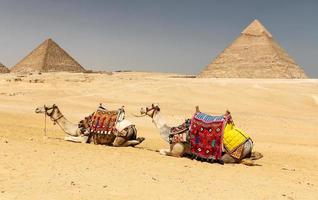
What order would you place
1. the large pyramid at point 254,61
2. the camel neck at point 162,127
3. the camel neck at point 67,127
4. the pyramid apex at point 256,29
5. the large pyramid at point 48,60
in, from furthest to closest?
the pyramid apex at point 256,29
the large pyramid at point 254,61
the large pyramid at point 48,60
the camel neck at point 67,127
the camel neck at point 162,127

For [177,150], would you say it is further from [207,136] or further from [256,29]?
[256,29]

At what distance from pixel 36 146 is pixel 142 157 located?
6.87ft

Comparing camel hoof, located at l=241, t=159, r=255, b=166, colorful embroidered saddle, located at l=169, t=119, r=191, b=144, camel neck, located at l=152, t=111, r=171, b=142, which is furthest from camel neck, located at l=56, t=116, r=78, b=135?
camel hoof, located at l=241, t=159, r=255, b=166

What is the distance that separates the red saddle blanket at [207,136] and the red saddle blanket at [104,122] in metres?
1.95

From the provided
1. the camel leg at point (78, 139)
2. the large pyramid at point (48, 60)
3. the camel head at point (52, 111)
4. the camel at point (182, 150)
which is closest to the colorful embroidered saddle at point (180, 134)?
the camel at point (182, 150)

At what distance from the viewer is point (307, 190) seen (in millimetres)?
7484

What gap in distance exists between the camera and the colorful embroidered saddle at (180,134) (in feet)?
31.4

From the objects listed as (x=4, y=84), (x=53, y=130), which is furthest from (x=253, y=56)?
(x=53, y=130)

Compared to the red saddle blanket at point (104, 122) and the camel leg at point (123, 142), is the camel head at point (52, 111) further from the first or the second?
the camel leg at point (123, 142)

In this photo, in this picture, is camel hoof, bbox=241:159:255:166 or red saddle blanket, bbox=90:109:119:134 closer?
camel hoof, bbox=241:159:255:166

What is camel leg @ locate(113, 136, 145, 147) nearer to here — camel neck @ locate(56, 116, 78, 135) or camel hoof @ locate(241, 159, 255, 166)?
camel neck @ locate(56, 116, 78, 135)

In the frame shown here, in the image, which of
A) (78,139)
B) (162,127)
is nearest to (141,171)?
(162,127)

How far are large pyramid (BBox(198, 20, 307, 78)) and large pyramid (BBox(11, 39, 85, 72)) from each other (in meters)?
22.9

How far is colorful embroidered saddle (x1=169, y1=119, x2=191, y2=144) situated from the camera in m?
9.57
